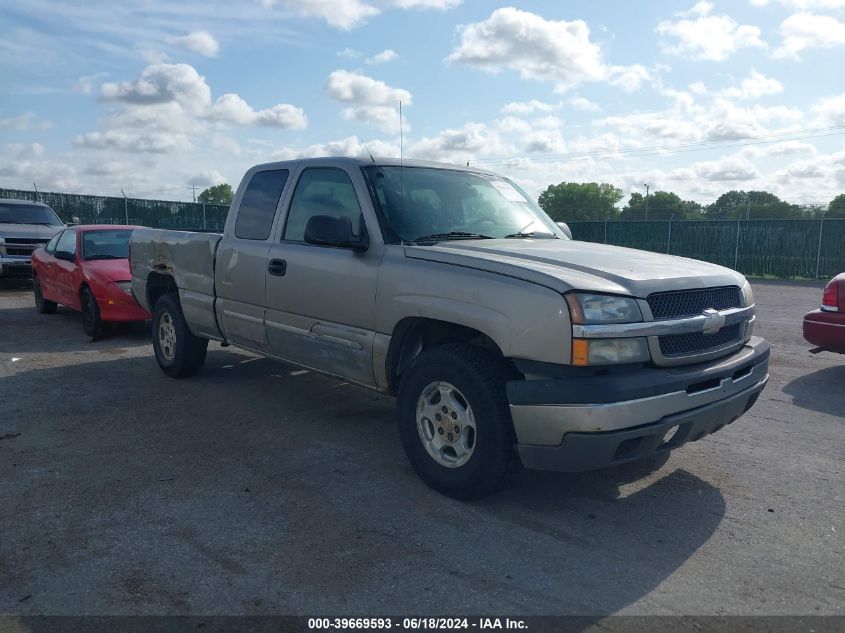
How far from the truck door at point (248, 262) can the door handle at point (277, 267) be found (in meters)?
0.09

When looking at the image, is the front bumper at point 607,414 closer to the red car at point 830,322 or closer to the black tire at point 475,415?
the black tire at point 475,415

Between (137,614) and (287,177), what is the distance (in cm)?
349

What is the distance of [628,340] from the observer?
11.7 feet

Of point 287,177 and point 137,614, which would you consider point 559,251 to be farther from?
point 137,614

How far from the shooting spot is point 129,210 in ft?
84.6

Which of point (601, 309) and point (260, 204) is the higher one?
point (260, 204)

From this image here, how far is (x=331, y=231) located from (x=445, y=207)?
3.09ft

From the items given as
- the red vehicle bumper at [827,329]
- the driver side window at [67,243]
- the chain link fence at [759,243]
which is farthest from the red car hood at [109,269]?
the chain link fence at [759,243]

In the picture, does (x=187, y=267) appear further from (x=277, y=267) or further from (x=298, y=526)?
(x=298, y=526)

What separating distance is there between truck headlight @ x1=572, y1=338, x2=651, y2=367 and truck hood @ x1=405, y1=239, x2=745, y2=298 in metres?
0.25

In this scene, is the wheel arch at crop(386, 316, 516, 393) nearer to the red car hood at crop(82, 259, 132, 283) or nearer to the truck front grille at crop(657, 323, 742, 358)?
the truck front grille at crop(657, 323, 742, 358)

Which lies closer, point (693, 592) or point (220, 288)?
point (693, 592)

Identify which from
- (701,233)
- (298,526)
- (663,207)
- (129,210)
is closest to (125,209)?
(129,210)

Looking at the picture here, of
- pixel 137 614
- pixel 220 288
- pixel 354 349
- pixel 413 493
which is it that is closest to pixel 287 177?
pixel 220 288
